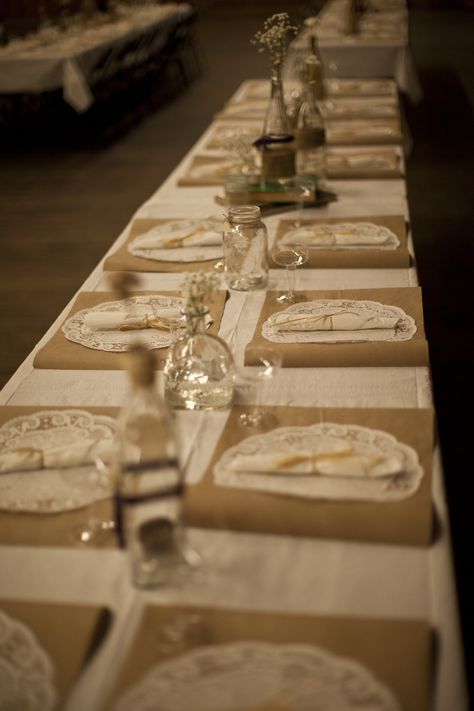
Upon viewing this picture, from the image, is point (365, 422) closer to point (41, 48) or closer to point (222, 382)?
point (222, 382)

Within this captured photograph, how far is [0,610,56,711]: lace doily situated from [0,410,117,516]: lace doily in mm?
268

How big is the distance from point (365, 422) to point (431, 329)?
7.17 ft

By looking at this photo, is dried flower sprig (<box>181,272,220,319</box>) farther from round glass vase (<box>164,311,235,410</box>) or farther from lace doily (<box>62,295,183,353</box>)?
lace doily (<box>62,295,183,353</box>)

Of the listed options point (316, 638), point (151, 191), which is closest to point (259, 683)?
point (316, 638)

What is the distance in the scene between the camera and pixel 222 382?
1581 mm

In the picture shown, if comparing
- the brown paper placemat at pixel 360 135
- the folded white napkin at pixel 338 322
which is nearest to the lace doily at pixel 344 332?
A: the folded white napkin at pixel 338 322

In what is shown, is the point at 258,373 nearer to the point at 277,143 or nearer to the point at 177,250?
the point at 177,250

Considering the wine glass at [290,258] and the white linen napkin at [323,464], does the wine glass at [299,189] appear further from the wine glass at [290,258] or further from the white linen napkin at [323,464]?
the white linen napkin at [323,464]

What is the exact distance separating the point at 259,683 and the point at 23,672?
301 millimetres

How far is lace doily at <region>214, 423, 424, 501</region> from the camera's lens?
1297mm

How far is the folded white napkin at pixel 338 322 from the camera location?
1850 millimetres

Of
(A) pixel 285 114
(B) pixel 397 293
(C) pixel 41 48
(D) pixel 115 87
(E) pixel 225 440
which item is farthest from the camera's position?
(D) pixel 115 87

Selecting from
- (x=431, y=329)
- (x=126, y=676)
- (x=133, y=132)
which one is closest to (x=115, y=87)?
(x=133, y=132)

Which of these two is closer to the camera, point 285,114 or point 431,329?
point 285,114
